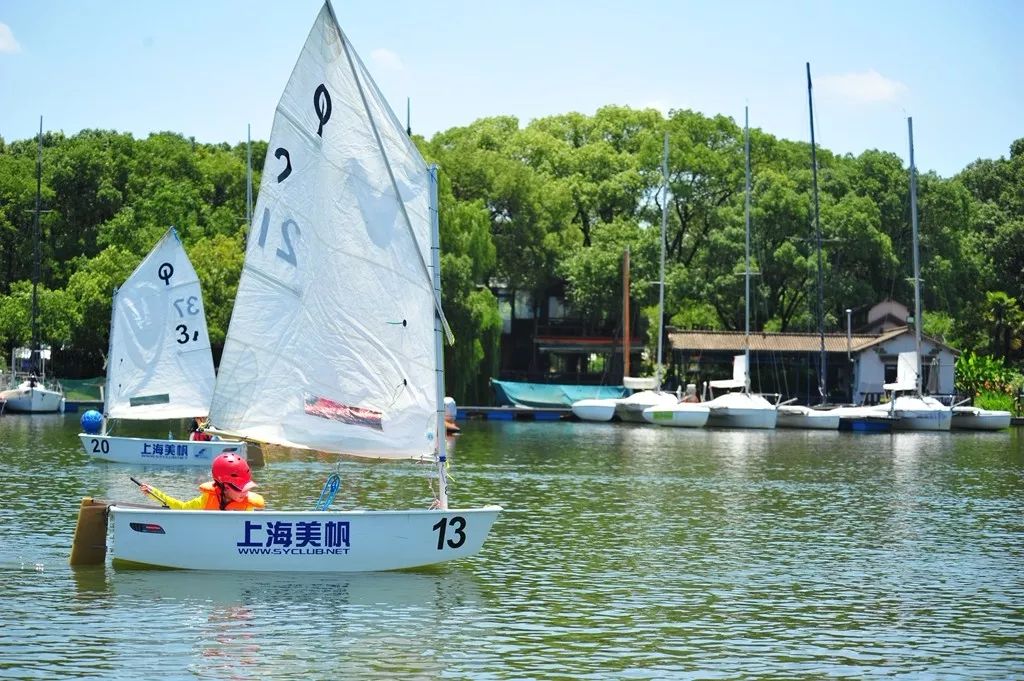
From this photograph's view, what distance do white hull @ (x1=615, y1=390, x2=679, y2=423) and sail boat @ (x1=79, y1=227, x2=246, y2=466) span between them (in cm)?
4046

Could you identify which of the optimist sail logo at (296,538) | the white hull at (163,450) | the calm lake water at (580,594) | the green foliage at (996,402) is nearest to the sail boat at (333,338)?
the optimist sail logo at (296,538)

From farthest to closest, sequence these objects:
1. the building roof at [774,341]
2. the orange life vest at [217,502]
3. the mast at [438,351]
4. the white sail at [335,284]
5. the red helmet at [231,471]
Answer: the building roof at [774,341]
the white sail at [335,284]
the mast at [438,351]
the orange life vest at [217,502]
the red helmet at [231,471]

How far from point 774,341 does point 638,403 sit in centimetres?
1139

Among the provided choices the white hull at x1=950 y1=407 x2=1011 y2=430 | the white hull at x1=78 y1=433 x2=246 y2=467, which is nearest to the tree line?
the white hull at x1=950 y1=407 x2=1011 y2=430

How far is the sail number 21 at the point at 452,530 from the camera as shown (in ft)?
85.3

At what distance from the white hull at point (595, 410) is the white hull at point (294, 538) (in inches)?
2399

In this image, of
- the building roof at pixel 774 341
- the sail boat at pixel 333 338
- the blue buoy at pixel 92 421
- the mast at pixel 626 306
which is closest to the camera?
the sail boat at pixel 333 338

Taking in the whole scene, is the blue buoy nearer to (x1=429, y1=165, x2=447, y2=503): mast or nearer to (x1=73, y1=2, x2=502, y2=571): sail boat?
(x1=73, y1=2, x2=502, y2=571): sail boat

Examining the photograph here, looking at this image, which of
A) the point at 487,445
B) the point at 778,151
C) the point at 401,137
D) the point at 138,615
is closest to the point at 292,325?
the point at 401,137

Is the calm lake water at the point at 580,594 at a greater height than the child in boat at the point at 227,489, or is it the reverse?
the child in boat at the point at 227,489

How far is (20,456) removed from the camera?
169ft

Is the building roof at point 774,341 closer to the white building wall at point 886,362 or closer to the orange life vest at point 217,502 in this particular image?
the white building wall at point 886,362

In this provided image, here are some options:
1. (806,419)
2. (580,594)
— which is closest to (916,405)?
(806,419)

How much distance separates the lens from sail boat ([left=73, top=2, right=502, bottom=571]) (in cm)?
2567
